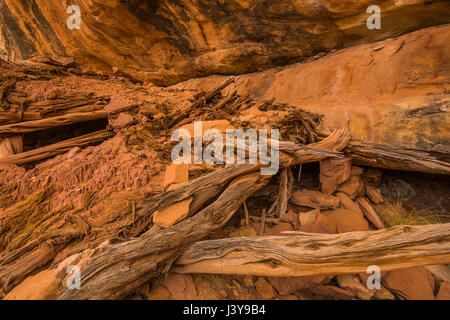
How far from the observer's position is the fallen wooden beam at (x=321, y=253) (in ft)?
5.28

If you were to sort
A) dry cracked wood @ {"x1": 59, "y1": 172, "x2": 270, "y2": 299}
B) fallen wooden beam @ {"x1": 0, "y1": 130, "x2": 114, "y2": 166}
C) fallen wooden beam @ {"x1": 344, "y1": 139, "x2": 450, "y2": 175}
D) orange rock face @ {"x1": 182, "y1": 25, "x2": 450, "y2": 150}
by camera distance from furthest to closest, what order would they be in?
1. orange rock face @ {"x1": 182, "y1": 25, "x2": 450, "y2": 150}
2. fallen wooden beam @ {"x1": 344, "y1": 139, "x2": 450, "y2": 175}
3. fallen wooden beam @ {"x1": 0, "y1": 130, "x2": 114, "y2": 166}
4. dry cracked wood @ {"x1": 59, "y1": 172, "x2": 270, "y2": 299}

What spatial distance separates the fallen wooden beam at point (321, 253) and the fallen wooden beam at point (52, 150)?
196 centimetres

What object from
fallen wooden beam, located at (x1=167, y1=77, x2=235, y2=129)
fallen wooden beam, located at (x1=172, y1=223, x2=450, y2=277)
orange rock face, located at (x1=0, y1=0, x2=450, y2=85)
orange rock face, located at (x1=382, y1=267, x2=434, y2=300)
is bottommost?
orange rock face, located at (x1=382, y1=267, x2=434, y2=300)

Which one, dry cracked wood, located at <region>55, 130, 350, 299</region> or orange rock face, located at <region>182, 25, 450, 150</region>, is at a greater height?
orange rock face, located at <region>182, 25, 450, 150</region>

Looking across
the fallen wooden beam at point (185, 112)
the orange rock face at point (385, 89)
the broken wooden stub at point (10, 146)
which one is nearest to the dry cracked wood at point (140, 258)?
the fallen wooden beam at point (185, 112)

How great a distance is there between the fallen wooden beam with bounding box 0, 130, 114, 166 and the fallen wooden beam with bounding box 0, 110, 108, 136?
29 cm

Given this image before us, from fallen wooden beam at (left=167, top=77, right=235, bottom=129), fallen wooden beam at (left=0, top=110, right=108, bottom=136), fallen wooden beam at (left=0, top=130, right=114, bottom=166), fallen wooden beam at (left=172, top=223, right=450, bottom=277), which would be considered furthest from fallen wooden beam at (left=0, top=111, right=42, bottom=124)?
fallen wooden beam at (left=172, top=223, right=450, bottom=277)

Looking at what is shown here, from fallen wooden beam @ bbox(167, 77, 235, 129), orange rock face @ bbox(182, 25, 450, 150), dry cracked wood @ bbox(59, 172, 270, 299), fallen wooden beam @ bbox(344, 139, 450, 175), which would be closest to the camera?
dry cracked wood @ bbox(59, 172, 270, 299)

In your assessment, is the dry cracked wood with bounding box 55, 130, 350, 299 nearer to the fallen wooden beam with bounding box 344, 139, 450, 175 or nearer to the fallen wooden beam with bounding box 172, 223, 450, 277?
the fallen wooden beam with bounding box 172, 223, 450, 277

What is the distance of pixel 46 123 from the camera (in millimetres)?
2562

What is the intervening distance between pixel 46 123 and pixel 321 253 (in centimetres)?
335

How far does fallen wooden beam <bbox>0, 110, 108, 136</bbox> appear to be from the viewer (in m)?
2.30

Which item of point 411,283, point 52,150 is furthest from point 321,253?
point 52,150

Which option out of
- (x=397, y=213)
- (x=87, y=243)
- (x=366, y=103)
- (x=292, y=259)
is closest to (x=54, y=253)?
(x=87, y=243)
